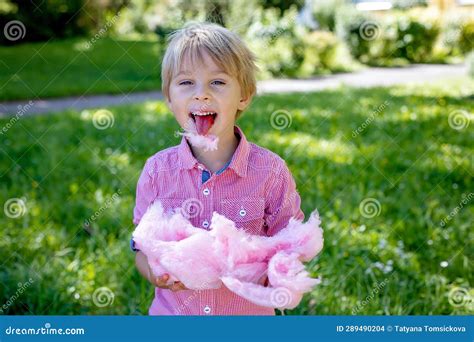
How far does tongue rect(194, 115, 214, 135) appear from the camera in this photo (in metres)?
1.71

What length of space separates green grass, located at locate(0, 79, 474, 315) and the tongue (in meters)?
1.18

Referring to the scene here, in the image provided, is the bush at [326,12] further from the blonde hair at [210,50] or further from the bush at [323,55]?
the blonde hair at [210,50]

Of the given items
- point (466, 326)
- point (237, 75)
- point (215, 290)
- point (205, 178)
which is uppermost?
point (237, 75)

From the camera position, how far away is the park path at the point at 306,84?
6699mm

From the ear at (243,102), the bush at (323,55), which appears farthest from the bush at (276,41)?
the ear at (243,102)

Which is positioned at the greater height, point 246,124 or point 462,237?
point 246,124

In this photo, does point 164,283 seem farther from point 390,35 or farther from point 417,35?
point 390,35

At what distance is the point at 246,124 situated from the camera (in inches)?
192

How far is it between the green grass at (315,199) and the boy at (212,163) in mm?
895

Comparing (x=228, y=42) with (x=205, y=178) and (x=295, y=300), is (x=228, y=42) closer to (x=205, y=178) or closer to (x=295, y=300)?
(x=205, y=178)

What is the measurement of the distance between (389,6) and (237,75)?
461cm

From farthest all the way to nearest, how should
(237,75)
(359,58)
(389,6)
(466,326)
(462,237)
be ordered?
1. (359,58)
2. (389,6)
3. (462,237)
4. (466,326)
5. (237,75)

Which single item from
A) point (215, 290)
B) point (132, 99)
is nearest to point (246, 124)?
point (132, 99)

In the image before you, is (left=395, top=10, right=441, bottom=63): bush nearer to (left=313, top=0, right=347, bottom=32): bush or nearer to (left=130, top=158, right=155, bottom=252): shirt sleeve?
(left=313, top=0, right=347, bottom=32): bush
